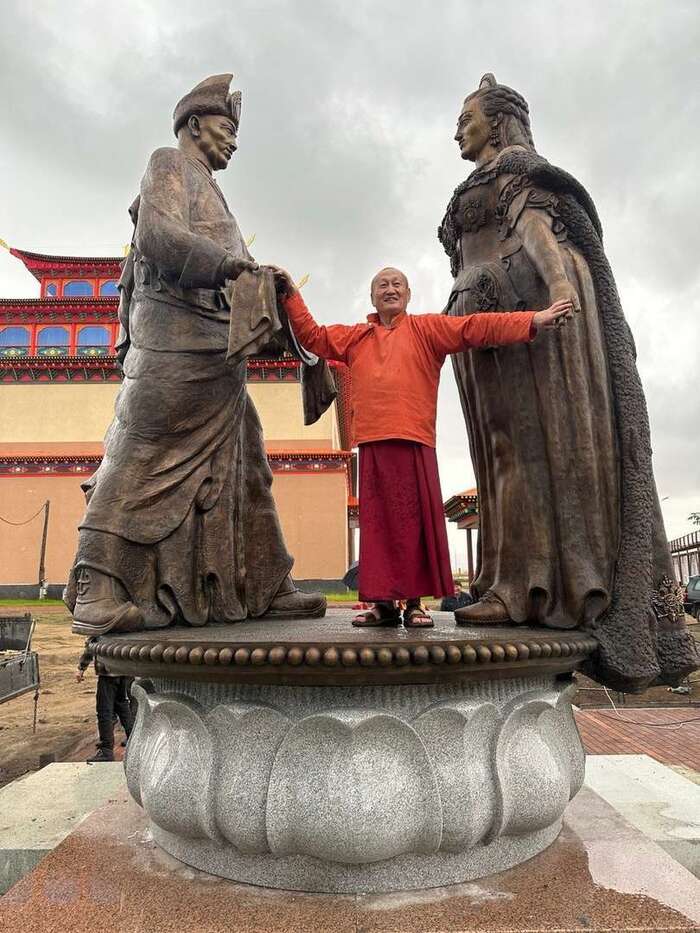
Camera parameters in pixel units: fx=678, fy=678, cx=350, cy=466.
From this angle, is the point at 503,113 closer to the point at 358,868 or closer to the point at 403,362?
the point at 403,362

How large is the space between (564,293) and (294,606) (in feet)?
5.37

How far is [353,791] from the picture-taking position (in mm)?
1773

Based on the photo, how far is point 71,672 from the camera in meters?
10.1

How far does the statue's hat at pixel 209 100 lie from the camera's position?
2930 mm

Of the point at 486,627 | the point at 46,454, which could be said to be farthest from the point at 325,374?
the point at 46,454

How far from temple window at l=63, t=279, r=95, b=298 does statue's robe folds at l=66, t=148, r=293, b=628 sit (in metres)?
25.8

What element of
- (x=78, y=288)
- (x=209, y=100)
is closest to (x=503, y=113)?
(x=209, y=100)

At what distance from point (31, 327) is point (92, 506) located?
84.4 feet

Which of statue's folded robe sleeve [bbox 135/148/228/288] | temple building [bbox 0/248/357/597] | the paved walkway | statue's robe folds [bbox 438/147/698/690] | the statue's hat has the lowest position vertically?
the paved walkway

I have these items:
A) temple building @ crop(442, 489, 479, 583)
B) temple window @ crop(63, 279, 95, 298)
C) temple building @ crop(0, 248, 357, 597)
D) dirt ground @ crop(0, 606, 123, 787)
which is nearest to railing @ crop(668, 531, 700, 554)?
temple building @ crop(0, 248, 357, 597)

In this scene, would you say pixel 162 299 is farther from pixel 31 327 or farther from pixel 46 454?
pixel 31 327

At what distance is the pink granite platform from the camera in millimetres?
1615

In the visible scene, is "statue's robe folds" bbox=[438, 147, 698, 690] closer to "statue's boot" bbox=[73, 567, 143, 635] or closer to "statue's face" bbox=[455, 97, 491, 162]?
"statue's face" bbox=[455, 97, 491, 162]

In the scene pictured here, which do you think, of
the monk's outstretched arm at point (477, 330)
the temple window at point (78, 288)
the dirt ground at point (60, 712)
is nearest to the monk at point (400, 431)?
the monk's outstretched arm at point (477, 330)
